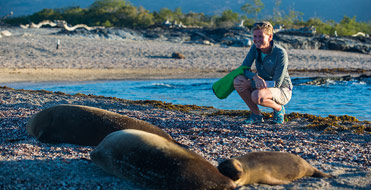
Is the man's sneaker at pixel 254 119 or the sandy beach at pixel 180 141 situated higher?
the man's sneaker at pixel 254 119

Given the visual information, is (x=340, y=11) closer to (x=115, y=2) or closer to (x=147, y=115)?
(x=115, y=2)

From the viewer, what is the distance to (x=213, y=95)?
13.5 meters

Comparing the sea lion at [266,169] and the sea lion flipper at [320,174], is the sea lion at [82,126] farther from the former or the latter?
the sea lion flipper at [320,174]

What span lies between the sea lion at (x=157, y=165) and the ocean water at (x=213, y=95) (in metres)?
6.50

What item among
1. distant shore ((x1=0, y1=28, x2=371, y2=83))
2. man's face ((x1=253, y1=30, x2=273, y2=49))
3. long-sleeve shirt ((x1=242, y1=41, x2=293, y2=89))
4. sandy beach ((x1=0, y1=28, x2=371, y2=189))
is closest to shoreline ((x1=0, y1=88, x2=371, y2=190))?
sandy beach ((x1=0, y1=28, x2=371, y2=189))

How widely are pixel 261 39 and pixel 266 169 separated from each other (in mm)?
2753

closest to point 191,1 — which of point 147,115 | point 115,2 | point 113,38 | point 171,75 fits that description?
point 115,2

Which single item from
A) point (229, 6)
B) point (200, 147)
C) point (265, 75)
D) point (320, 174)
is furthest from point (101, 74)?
point (229, 6)

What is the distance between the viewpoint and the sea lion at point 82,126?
17.9 ft

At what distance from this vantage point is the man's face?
639 centimetres

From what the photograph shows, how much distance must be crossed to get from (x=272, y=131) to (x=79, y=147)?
305 centimetres

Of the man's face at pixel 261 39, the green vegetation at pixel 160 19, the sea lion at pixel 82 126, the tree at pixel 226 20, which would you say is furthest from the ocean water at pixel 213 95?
the tree at pixel 226 20

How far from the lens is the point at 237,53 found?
25781 millimetres

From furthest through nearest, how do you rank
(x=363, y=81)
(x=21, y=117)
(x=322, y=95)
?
(x=363, y=81) → (x=322, y=95) → (x=21, y=117)
